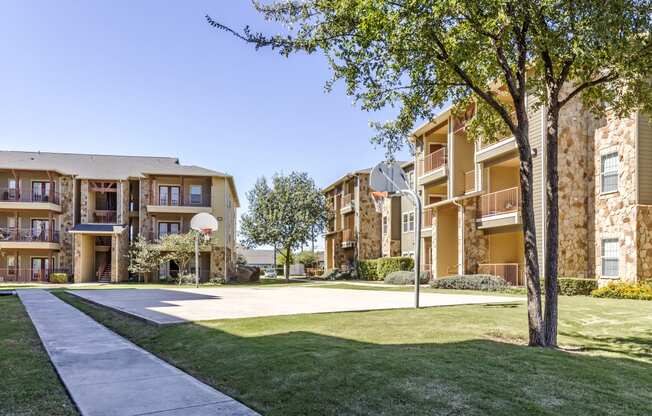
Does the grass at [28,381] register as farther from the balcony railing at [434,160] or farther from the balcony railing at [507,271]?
the balcony railing at [434,160]

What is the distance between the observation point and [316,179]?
51250mm

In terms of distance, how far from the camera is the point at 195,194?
40188mm

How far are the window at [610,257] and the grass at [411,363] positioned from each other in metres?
9.39

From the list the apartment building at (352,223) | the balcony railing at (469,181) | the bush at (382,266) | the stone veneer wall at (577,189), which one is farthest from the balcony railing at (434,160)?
the apartment building at (352,223)


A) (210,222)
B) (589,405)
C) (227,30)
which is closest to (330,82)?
(227,30)

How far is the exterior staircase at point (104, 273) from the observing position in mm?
39763

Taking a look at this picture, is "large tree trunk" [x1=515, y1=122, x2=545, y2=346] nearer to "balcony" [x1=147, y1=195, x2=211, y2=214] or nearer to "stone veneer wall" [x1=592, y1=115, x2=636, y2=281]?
"stone veneer wall" [x1=592, y1=115, x2=636, y2=281]

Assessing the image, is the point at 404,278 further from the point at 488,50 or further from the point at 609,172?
the point at 488,50

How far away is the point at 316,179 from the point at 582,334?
42.3 m

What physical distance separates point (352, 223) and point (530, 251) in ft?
131

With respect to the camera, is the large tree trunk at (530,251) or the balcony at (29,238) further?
the balcony at (29,238)

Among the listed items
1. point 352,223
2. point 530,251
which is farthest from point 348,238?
point 530,251

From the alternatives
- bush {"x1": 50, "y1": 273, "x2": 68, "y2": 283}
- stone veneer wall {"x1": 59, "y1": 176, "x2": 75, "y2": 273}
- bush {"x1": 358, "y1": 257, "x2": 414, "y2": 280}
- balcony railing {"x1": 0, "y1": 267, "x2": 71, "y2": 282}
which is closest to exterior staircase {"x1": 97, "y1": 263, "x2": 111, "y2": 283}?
stone veneer wall {"x1": 59, "y1": 176, "x2": 75, "y2": 273}

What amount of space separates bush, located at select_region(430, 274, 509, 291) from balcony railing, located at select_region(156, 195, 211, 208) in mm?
21498
